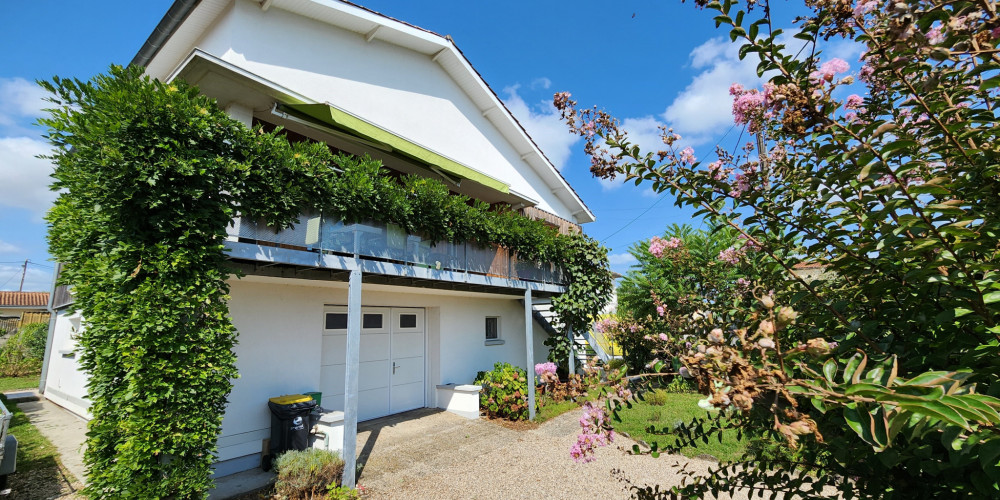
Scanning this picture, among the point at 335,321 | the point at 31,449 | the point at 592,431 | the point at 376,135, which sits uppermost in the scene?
the point at 376,135

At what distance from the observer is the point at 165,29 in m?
7.80

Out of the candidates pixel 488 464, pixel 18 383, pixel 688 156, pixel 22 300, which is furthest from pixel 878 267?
pixel 22 300

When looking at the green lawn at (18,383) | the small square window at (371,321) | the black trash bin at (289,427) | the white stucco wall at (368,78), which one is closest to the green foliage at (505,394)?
the small square window at (371,321)

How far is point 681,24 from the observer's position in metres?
2.58

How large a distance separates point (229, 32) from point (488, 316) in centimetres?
889

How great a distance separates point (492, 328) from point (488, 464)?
5.87m

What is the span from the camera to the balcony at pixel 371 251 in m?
5.83

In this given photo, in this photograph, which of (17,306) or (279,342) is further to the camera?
(17,306)

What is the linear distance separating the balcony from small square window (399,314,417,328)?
271 cm

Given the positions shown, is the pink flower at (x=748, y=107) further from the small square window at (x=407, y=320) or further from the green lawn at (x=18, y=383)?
the green lawn at (x=18, y=383)

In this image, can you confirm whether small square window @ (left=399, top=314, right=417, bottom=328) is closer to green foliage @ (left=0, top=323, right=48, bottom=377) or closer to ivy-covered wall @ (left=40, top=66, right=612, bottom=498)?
ivy-covered wall @ (left=40, top=66, right=612, bottom=498)

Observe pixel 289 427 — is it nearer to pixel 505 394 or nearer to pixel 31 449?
pixel 505 394

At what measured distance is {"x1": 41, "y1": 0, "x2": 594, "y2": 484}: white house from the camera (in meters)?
6.70

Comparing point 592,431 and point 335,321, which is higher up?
point 335,321
